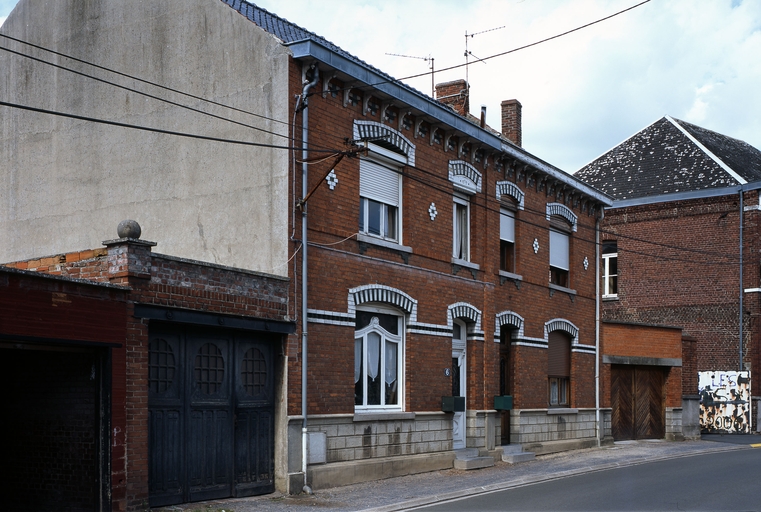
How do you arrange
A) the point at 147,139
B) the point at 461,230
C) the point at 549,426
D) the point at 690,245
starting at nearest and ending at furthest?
the point at 147,139, the point at 461,230, the point at 549,426, the point at 690,245

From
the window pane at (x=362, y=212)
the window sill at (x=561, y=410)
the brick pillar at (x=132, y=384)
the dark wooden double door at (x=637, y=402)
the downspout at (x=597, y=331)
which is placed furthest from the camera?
the dark wooden double door at (x=637, y=402)

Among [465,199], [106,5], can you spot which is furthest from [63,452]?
[465,199]

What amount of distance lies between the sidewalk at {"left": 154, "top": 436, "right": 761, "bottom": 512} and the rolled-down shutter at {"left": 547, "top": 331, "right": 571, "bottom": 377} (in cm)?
215

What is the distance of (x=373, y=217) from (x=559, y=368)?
31.3 feet

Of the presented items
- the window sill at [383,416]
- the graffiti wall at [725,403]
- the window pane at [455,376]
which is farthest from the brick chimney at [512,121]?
the graffiti wall at [725,403]

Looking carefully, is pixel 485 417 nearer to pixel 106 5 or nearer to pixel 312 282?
pixel 312 282

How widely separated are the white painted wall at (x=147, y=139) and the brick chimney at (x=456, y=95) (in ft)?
28.8

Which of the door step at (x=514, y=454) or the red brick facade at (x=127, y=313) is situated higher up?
the red brick facade at (x=127, y=313)

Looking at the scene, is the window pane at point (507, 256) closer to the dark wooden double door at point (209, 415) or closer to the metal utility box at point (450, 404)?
the metal utility box at point (450, 404)

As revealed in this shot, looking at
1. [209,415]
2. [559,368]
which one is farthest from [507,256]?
[209,415]

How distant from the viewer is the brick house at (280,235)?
13.4 metres

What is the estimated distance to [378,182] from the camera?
17625 millimetres

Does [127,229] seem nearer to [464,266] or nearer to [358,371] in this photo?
[358,371]

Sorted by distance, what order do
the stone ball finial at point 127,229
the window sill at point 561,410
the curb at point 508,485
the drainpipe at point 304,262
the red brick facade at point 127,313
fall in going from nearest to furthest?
the red brick facade at point 127,313, the stone ball finial at point 127,229, the curb at point 508,485, the drainpipe at point 304,262, the window sill at point 561,410
